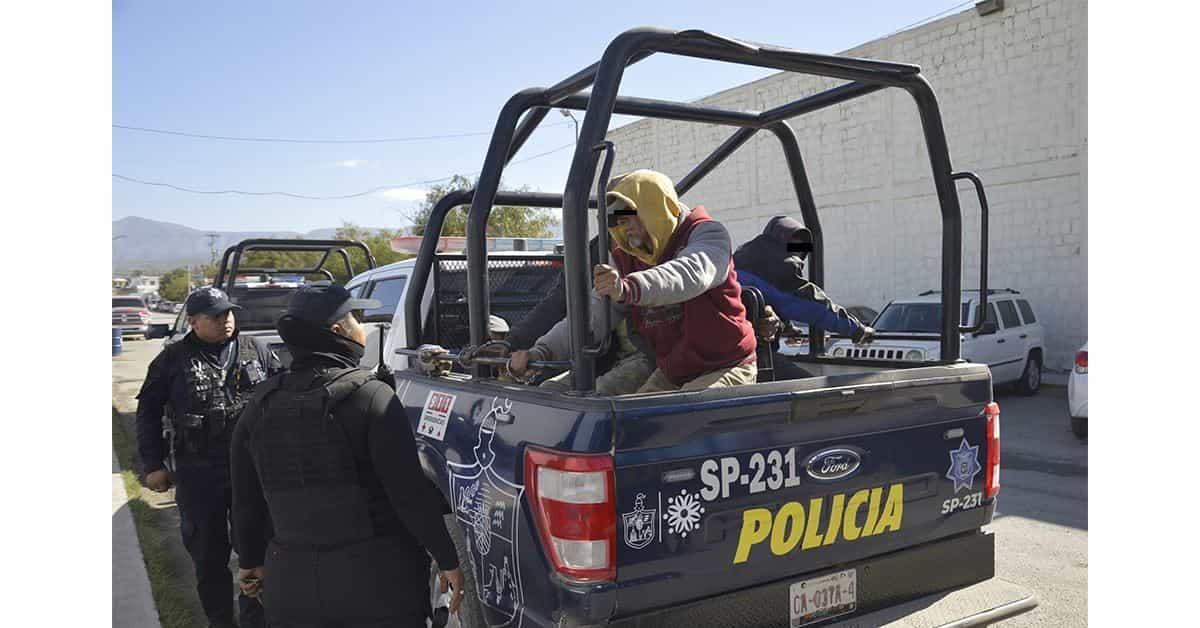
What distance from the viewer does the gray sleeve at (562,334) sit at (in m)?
3.92

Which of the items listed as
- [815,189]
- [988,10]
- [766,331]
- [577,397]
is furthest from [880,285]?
[577,397]

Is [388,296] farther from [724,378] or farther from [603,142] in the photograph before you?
[603,142]

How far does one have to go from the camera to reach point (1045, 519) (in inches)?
259

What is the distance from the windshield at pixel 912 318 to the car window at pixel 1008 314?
2.83 ft

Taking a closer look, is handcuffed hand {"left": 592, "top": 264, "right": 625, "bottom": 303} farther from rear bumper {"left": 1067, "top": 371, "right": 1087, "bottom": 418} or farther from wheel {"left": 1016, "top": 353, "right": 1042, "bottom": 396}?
wheel {"left": 1016, "top": 353, "right": 1042, "bottom": 396}

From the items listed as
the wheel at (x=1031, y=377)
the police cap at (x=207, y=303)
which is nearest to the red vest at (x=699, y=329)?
the police cap at (x=207, y=303)

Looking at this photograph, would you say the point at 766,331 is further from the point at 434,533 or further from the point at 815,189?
the point at 815,189

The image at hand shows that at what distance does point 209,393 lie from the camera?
470 centimetres

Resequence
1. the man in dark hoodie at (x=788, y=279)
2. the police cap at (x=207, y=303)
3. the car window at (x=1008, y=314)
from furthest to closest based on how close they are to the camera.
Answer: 1. the car window at (x=1008, y=314)
2. the police cap at (x=207, y=303)
3. the man in dark hoodie at (x=788, y=279)

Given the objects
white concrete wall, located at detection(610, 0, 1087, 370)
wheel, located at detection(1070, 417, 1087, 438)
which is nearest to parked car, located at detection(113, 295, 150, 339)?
white concrete wall, located at detection(610, 0, 1087, 370)

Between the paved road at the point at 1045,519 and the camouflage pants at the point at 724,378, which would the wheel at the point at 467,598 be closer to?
the camouflage pants at the point at 724,378

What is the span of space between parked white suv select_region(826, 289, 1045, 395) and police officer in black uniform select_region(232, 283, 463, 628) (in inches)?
389

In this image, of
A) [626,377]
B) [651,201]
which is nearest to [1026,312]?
[626,377]

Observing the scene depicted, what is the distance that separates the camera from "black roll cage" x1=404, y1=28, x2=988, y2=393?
9.43ft
